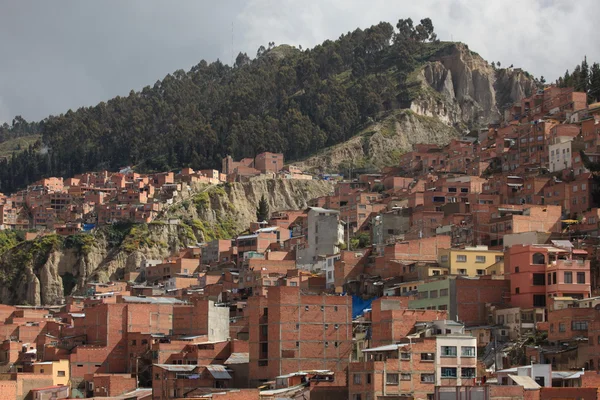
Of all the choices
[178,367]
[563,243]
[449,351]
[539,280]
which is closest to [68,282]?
[178,367]

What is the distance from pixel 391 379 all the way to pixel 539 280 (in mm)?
15321

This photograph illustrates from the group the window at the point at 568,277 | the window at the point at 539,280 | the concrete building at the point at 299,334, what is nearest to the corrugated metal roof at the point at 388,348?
the concrete building at the point at 299,334

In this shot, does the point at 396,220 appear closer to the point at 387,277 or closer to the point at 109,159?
the point at 387,277

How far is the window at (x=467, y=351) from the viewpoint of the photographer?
56.1 m

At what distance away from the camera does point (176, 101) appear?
188 m

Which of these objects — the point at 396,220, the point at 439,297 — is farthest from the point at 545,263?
the point at 396,220

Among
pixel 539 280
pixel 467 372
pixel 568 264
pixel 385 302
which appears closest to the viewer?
pixel 467 372

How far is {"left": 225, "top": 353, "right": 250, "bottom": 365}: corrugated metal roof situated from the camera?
66000 millimetres

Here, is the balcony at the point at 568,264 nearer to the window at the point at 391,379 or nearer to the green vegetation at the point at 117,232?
the window at the point at 391,379

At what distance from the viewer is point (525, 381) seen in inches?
1946

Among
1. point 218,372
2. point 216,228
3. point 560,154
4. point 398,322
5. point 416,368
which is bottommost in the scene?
point 218,372

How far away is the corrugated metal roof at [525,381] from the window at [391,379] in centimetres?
629

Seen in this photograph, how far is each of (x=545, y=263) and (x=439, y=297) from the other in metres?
6.18

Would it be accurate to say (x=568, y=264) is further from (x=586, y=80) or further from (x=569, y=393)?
(x=586, y=80)
